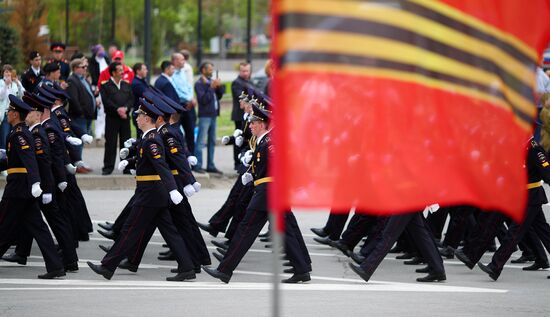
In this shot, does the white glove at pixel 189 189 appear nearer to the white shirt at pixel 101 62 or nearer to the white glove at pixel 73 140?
the white glove at pixel 73 140

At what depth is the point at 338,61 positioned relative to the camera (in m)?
5.46

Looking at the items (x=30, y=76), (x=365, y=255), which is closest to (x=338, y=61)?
(x=365, y=255)

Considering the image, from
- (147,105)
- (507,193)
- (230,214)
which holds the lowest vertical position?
(230,214)

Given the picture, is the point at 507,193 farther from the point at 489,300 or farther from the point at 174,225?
the point at 174,225

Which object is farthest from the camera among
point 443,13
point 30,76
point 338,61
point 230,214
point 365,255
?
point 30,76

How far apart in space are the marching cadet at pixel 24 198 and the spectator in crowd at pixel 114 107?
7.04 metres

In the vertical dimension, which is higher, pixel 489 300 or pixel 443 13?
pixel 443 13

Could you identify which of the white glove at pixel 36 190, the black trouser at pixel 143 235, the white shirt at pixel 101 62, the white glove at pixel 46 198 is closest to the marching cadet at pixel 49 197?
the white glove at pixel 46 198

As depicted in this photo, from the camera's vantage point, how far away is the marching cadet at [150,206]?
1208 cm

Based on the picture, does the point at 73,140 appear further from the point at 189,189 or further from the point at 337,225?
the point at 337,225

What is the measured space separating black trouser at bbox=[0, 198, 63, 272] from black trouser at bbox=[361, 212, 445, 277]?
2708 mm

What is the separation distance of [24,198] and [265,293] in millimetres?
2347

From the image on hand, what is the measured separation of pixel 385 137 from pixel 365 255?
7773 millimetres

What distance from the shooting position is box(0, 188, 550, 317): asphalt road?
10688 mm
